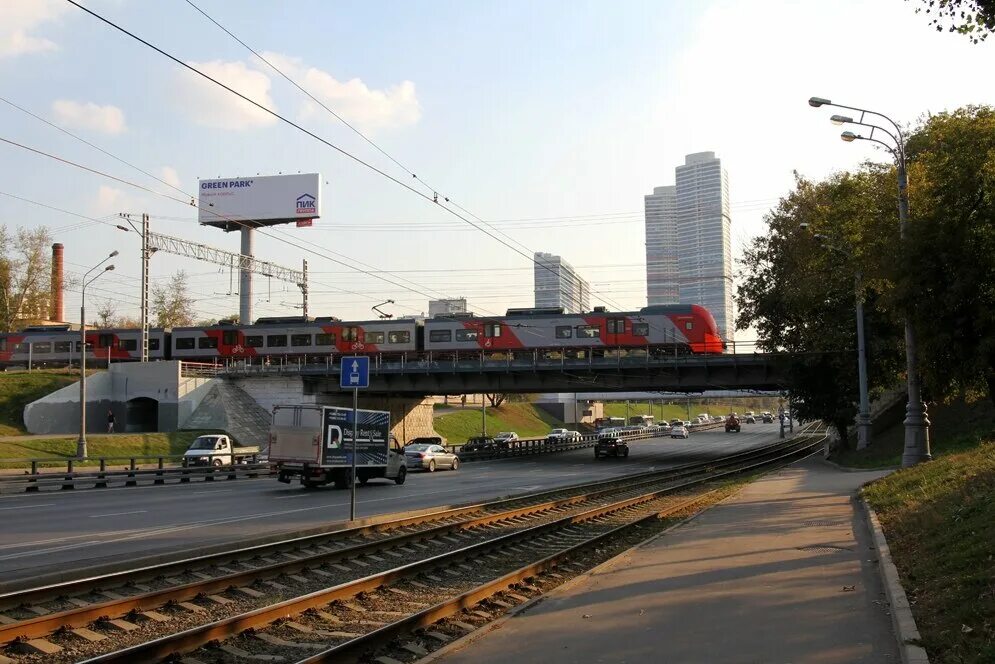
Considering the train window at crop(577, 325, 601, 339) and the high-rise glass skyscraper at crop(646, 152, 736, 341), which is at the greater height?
the high-rise glass skyscraper at crop(646, 152, 736, 341)

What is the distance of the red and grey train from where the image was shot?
5331cm

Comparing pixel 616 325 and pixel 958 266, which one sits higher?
pixel 616 325

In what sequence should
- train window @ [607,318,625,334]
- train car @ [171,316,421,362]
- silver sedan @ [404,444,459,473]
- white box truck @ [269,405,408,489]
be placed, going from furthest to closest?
train car @ [171,316,421,362] → train window @ [607,318,625,334] → silver sedan @ [404,444,459,473] → white box truck @ [269,405,408,489]

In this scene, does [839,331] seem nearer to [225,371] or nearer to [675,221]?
[225,371]

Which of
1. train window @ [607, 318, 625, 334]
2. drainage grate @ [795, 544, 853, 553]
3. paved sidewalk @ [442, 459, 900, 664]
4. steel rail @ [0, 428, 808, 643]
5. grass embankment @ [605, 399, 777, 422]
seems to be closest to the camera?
paved sidewalk @ [442, 459, 900, 664]

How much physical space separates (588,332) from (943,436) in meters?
24.7

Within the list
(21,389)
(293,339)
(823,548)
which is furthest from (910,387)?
(21,389)

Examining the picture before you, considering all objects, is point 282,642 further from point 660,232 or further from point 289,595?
point 660,232

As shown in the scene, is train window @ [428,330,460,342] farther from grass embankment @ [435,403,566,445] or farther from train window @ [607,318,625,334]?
grass embankment @ [435,403,566,445]

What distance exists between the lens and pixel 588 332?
54.7 meters

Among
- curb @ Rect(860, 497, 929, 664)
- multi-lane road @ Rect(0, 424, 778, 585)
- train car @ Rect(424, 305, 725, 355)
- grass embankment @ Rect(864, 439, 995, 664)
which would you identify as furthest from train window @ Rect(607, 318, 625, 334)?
curb @ Rect(860, 497, 929, 664)

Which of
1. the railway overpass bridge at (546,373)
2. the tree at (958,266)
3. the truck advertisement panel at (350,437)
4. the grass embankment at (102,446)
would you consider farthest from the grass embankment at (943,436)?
the grass embankment at (102,446)

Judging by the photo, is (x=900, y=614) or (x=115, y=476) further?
(x=115, y=476)

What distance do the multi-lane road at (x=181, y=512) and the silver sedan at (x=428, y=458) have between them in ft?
7.66
